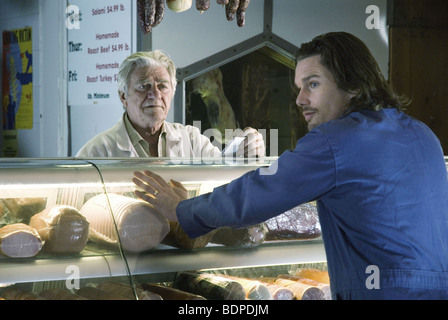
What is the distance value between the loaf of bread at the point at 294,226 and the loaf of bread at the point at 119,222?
49 centimetres

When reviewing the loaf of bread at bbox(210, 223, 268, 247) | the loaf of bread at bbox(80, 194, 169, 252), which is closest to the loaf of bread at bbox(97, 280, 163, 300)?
the loaf of bread at bbox(80, 194, 169, 252)

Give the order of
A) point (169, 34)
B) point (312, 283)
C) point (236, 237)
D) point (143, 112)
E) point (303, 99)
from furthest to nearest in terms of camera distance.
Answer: point (169, 34) < point (143, 112) < point (312, 283) < point (236, 237) < point (303, 99)

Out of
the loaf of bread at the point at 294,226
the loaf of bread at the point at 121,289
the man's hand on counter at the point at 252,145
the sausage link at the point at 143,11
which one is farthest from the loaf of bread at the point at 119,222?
the sausage link at the point at 143,11

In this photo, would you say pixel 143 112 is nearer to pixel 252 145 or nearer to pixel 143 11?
pixel 143 11

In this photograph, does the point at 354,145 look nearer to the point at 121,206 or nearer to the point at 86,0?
the point at 121,206

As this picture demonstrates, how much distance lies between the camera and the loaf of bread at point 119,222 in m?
1.87

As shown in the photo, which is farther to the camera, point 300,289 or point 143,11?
point 143,11

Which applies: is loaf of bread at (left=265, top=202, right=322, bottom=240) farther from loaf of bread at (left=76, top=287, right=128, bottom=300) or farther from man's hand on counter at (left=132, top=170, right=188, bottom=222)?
loaf of bread at (left=76, top=287, right=128, bottom=300)

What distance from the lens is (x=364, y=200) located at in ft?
5.38

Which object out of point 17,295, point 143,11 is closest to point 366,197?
point 17,295

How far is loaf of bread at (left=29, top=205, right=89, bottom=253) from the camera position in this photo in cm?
180

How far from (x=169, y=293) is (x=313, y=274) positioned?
23.9 inches

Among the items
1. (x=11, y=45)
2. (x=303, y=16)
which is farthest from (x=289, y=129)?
(x=11, y=45)

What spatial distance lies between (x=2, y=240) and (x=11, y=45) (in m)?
3.47
